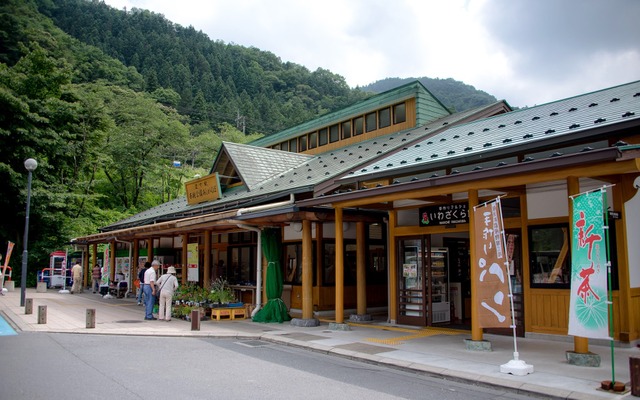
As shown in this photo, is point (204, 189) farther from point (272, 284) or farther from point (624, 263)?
point (624, 263)

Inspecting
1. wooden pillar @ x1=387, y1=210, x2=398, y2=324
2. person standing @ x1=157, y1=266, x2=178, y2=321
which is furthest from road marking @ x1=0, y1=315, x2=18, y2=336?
wooden pillar @ x1=387, y1=210, x2=398, y2=324

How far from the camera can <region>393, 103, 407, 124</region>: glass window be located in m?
18.5

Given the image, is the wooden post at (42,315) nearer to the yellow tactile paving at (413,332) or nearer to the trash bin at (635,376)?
the yellow tactile paving at (413,332)

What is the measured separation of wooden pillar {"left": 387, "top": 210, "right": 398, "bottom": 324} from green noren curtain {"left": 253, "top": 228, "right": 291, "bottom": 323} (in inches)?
124

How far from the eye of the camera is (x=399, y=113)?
18781 millimetres

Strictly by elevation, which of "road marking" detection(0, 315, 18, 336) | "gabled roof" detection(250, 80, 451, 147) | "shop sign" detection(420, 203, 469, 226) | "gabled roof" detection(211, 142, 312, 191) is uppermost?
"gabled roof" detection(250, 80, 451, 147)

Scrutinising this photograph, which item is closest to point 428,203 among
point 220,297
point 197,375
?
point 220,297

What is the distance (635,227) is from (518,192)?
87.3 inches

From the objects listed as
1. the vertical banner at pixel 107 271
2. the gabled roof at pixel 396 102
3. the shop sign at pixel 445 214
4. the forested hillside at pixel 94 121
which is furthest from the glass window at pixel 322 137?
the vertical banner at pixel 107 271

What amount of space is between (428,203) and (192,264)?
384 inches

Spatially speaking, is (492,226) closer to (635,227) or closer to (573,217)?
(573,217)

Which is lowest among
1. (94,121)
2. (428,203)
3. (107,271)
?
(107,271)

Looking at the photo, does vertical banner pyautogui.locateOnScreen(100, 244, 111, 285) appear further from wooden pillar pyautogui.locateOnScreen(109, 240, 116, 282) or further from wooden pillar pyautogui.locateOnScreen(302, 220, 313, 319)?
wooden pillar pyautogui.locateOnScreen(302, 220, 313, 319)

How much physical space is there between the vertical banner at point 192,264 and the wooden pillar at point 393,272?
7963mm
